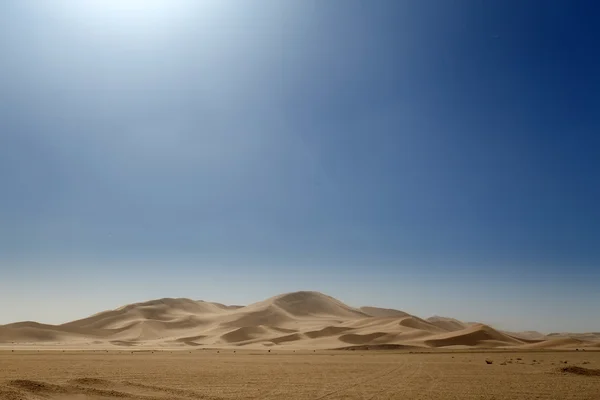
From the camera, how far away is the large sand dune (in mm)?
77125

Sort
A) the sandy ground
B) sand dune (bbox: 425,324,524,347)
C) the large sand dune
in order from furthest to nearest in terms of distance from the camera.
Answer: the large sand dune < sand dune (bbox: 425,324,524,347) < the sandy ground

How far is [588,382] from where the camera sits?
26422mm

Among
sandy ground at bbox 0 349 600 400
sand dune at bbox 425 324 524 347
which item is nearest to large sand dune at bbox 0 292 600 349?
sand dune at bbox 425 324 524 347

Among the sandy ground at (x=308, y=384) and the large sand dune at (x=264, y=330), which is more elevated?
the large sand dune at (x=264, y=330)

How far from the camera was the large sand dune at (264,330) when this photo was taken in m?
77.1

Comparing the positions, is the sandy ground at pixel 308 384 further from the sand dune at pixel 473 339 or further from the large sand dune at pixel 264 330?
the large sand dune at pixel 264 330

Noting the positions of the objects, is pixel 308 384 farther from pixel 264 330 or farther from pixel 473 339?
pixel 264 330

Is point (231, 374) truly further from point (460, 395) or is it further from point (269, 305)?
point (269, 305)

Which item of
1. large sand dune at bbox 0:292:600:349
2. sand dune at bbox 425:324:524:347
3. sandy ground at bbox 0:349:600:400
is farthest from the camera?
large sand dune at bbox 0:292:600:349

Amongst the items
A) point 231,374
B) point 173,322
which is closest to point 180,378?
point 231,374

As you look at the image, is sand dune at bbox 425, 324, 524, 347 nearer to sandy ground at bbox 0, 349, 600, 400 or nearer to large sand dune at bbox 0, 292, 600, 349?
large sand dune at bbox 0, 292, 600, 349

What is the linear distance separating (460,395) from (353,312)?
129120mm

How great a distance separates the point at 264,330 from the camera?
98562 mm

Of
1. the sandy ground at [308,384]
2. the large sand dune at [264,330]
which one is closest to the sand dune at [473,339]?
the large sand dune at [264,330]
